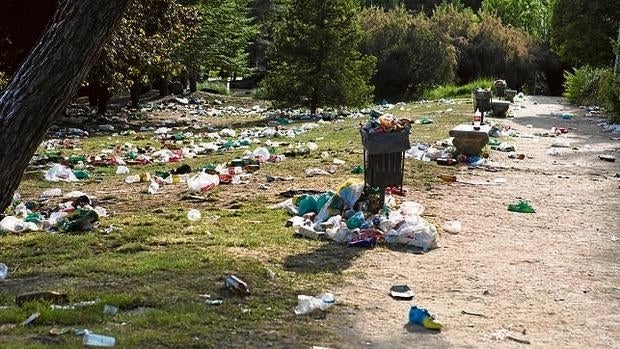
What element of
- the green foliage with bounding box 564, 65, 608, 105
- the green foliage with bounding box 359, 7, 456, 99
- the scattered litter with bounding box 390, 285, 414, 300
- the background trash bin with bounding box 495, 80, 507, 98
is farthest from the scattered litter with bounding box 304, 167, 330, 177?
the green foliage with bounding box 359, 7, 456, 99

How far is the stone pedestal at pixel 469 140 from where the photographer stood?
36.4ft

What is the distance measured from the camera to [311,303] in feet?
15.3

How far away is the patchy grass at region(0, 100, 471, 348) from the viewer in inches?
162

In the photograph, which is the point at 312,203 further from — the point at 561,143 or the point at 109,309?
the point at 561,143

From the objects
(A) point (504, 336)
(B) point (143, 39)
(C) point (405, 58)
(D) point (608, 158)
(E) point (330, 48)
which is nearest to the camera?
(A) point (504, 336)

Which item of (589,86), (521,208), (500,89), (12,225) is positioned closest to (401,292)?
(521,208)

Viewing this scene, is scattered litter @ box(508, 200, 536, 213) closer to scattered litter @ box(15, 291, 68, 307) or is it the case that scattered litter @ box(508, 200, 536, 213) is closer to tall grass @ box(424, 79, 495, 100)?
scattered litter @ box(15, 291, 68, 307)

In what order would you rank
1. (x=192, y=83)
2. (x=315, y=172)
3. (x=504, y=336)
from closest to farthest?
1. (x=504, y=336)
2. (x=315, y=172)
3. (x=192, y=83)

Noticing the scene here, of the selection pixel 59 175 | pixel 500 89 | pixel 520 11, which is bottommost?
pixel 59 175

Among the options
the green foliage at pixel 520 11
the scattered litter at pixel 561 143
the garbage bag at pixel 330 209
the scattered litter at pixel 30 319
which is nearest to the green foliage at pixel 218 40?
the scattered litter at pixel 561 143

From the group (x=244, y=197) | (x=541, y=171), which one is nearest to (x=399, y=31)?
(x=541, y=171)

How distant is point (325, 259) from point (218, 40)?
2664 centimetres

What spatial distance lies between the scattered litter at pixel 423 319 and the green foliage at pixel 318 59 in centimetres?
1680

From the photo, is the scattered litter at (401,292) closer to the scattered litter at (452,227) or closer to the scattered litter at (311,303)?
the scattered litter at (311,303)
